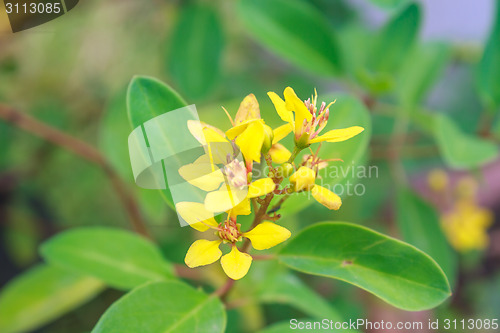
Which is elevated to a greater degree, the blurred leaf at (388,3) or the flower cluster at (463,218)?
the blurred leaf at (388,3)

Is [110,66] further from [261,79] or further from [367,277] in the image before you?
[367,277]

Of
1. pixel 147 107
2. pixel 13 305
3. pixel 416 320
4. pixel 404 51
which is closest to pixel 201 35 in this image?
pixel 404 51

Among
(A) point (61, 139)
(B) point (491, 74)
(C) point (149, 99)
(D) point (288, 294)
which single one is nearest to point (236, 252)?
(C) point (149, 99)

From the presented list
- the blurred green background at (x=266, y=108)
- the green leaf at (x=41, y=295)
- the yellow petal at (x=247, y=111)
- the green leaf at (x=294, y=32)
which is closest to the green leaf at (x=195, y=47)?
the blurred green background at (x=266, y=108)

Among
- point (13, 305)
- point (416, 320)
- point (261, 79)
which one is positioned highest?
point (261, 79)

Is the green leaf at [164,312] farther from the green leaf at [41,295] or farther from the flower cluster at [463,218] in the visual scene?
the flower cluster at [463,218]

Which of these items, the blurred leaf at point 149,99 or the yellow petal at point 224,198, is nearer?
the yellow petal at point 224,198

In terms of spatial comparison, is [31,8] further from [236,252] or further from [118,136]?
[236,252]
